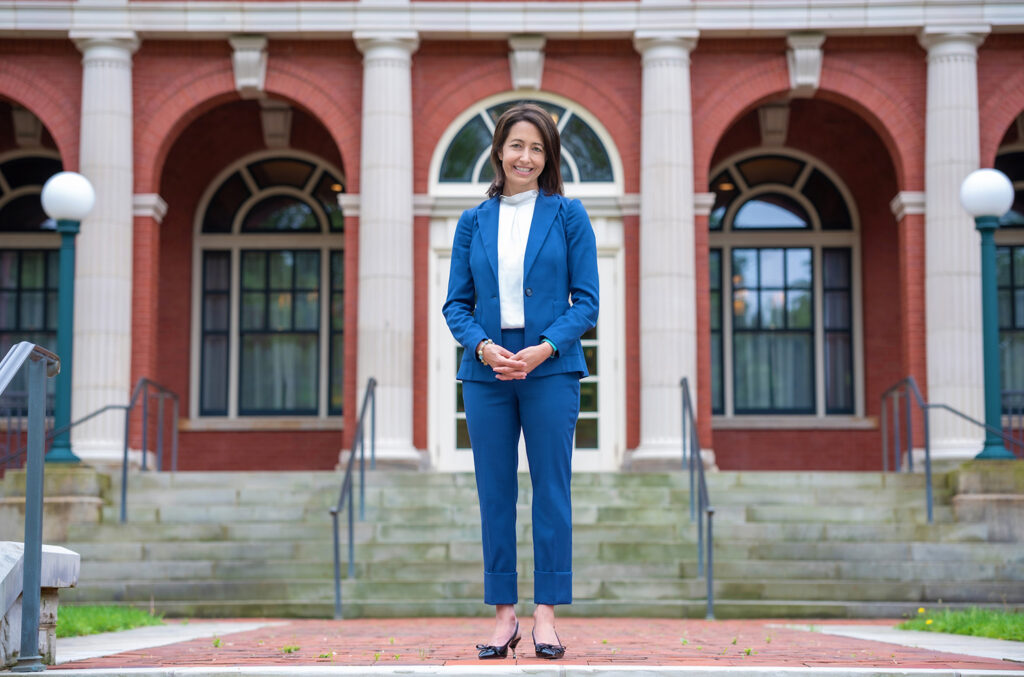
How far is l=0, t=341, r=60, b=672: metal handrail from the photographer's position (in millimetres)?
4988

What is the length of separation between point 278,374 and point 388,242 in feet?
13.3

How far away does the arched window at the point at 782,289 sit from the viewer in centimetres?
1858

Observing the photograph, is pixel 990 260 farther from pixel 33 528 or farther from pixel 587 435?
pixel 33 528

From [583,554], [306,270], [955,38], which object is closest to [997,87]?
[955,38]

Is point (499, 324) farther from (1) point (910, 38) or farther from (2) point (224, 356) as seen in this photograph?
(2) point (224, 356)

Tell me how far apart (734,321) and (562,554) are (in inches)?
557

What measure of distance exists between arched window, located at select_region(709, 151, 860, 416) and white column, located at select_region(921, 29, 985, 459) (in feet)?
10.2

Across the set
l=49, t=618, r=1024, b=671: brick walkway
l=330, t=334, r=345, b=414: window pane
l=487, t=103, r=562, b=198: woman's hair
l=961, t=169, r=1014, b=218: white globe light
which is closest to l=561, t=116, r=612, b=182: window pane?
l=330, t=334, r=345, b=414: window pane

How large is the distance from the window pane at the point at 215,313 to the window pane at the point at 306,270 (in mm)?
1019

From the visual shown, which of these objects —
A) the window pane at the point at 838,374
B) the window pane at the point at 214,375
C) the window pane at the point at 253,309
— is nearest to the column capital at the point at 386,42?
the window pane at the point at 253,309

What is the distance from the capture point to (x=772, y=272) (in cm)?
1888

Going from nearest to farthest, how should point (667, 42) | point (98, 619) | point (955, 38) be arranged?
1. point (98, 619)
2. point (955, 38)
3. point (667, 42)

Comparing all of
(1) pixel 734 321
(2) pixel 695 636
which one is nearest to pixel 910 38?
(1) pixel 734 321

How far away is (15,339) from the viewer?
18.4 metres
